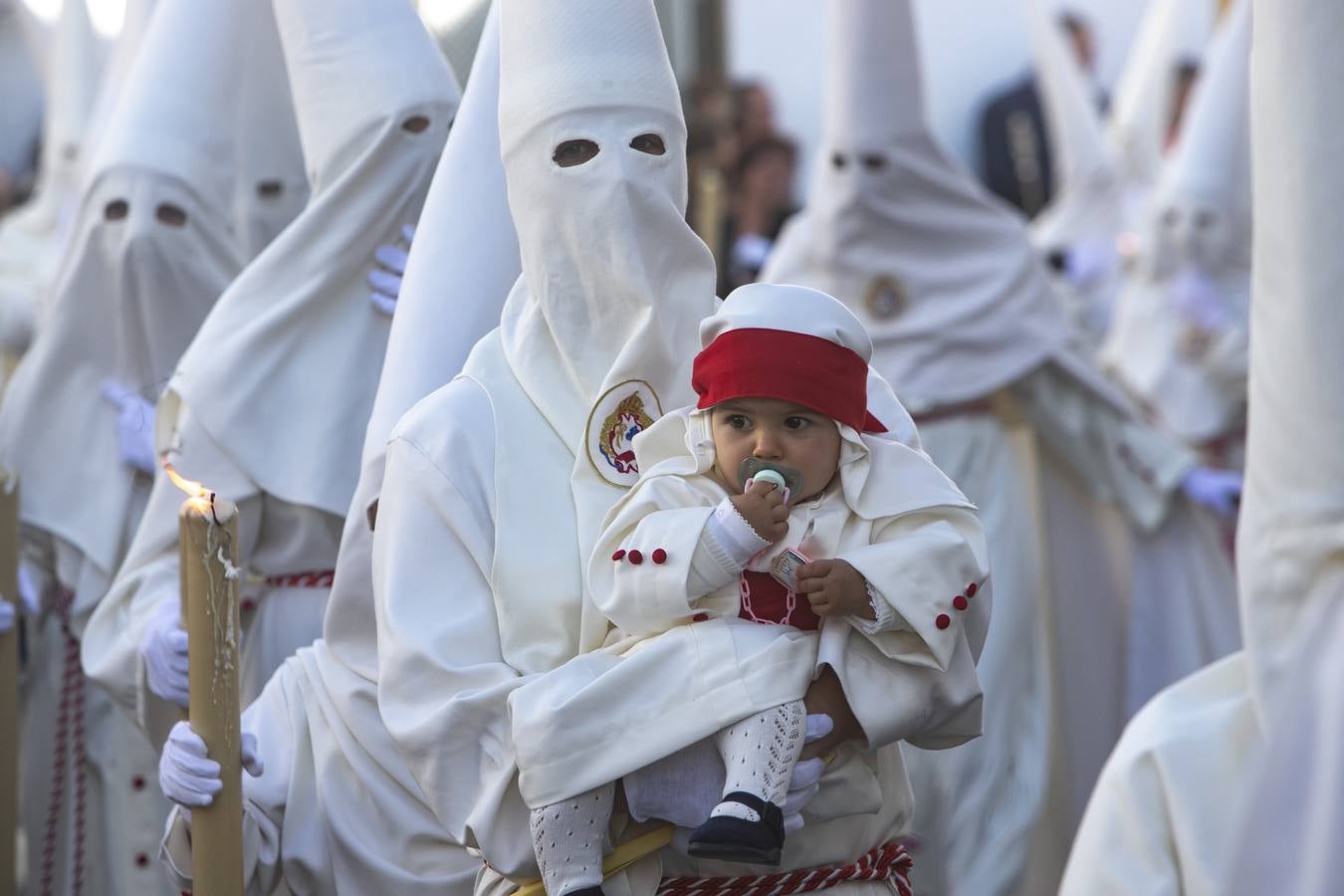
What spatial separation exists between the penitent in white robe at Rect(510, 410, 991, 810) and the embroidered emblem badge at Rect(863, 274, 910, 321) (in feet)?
12.9

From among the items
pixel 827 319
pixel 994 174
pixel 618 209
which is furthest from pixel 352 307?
pixel 994 174

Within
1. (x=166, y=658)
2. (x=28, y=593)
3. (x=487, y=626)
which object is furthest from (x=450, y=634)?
(x=28, y=593)

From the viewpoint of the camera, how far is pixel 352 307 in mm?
4617

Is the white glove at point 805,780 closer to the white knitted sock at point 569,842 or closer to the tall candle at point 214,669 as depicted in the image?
the white knitted sock at point 569,842

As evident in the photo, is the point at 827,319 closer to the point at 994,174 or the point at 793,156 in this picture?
the point at 793,156

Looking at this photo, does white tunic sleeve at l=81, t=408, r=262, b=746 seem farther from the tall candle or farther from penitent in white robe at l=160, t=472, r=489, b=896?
the tall candle

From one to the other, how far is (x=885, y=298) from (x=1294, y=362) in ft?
13.5

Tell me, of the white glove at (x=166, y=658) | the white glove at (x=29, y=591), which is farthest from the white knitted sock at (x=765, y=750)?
the white glove at (x=29, y=591)

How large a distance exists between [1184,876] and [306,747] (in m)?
1.74

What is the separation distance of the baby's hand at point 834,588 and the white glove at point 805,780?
16 cm

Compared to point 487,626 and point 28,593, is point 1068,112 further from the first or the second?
point 487,626

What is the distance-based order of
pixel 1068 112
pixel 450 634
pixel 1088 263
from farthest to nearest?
pixel 1088 263 → pixel 1068 112 → pixel 450 634

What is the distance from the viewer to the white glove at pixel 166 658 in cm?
417

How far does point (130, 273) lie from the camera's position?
17.7ft
